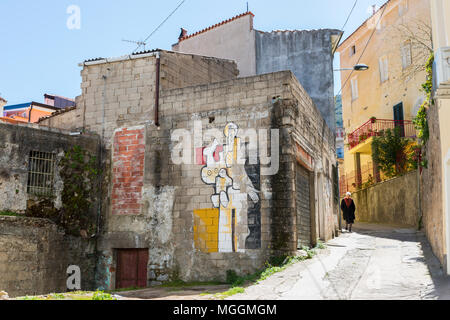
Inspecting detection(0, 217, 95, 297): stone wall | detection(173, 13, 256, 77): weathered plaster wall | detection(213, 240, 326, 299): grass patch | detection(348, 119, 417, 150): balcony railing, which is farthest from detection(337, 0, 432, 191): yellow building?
detection(0, 217, 95, 297): stone wall

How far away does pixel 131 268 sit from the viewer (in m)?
13.1

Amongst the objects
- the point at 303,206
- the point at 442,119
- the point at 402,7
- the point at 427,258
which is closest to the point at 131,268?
the point at 303,206

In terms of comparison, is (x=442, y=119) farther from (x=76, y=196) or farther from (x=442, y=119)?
(x=76, y=196)

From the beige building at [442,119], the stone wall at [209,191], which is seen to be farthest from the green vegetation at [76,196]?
the beige building at [442,119]

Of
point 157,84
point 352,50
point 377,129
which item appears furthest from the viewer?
point 352,50

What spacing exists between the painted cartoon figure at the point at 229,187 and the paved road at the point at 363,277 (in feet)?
6.60

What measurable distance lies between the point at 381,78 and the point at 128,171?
56.8ft

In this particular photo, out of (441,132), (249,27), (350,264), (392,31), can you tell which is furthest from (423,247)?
(392,31)

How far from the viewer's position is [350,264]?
10578 millimetres

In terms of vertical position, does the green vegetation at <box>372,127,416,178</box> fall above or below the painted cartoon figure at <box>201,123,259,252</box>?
above

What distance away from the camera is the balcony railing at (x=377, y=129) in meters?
A: 22.2

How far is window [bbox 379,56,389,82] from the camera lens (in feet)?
81.0

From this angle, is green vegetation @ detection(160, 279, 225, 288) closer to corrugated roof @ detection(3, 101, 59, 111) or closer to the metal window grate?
the metal window grate

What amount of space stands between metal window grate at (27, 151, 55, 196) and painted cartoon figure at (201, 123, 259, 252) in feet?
14.8
